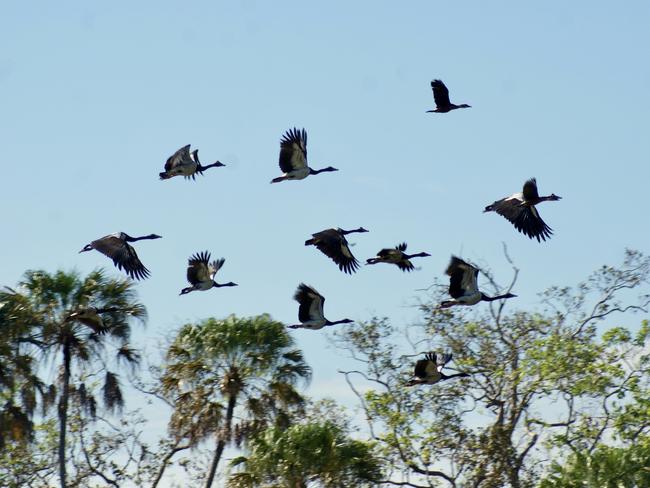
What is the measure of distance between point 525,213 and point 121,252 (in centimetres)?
639

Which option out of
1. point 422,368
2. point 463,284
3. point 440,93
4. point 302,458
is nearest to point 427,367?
point 422,368

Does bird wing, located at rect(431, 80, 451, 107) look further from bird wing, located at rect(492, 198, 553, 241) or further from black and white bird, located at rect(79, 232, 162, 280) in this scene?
black and white bird, located at rect(79, 232, 162, 280)

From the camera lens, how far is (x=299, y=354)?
96.6ft

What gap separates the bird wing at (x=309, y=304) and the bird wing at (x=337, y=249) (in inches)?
28.7

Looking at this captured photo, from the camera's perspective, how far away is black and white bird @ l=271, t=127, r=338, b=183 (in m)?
26.3

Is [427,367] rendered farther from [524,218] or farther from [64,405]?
[64,405]

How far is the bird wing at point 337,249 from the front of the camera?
84.7 feet

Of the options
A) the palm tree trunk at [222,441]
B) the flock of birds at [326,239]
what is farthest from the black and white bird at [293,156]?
the palm tree trunk at [222,441]

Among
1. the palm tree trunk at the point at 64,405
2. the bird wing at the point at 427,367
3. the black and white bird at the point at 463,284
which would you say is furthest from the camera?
the palm tree trunk at the point at 64,405

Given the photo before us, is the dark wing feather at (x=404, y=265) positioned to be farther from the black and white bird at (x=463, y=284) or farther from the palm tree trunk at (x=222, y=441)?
the palm tree trunk at (x=222, y=441)

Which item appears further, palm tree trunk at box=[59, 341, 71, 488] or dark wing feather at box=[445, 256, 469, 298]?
palm tree trunk at box=[59, 341, 71, 488]

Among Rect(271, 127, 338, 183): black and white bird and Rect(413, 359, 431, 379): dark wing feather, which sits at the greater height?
Rect(271, 127, 338, 183): black and white bird

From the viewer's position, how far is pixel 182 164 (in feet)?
85.6

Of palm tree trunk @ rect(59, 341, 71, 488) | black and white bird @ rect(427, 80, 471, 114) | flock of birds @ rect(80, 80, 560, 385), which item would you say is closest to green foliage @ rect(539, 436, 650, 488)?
flock of birds @ rect(80, 80, 560, 385)
